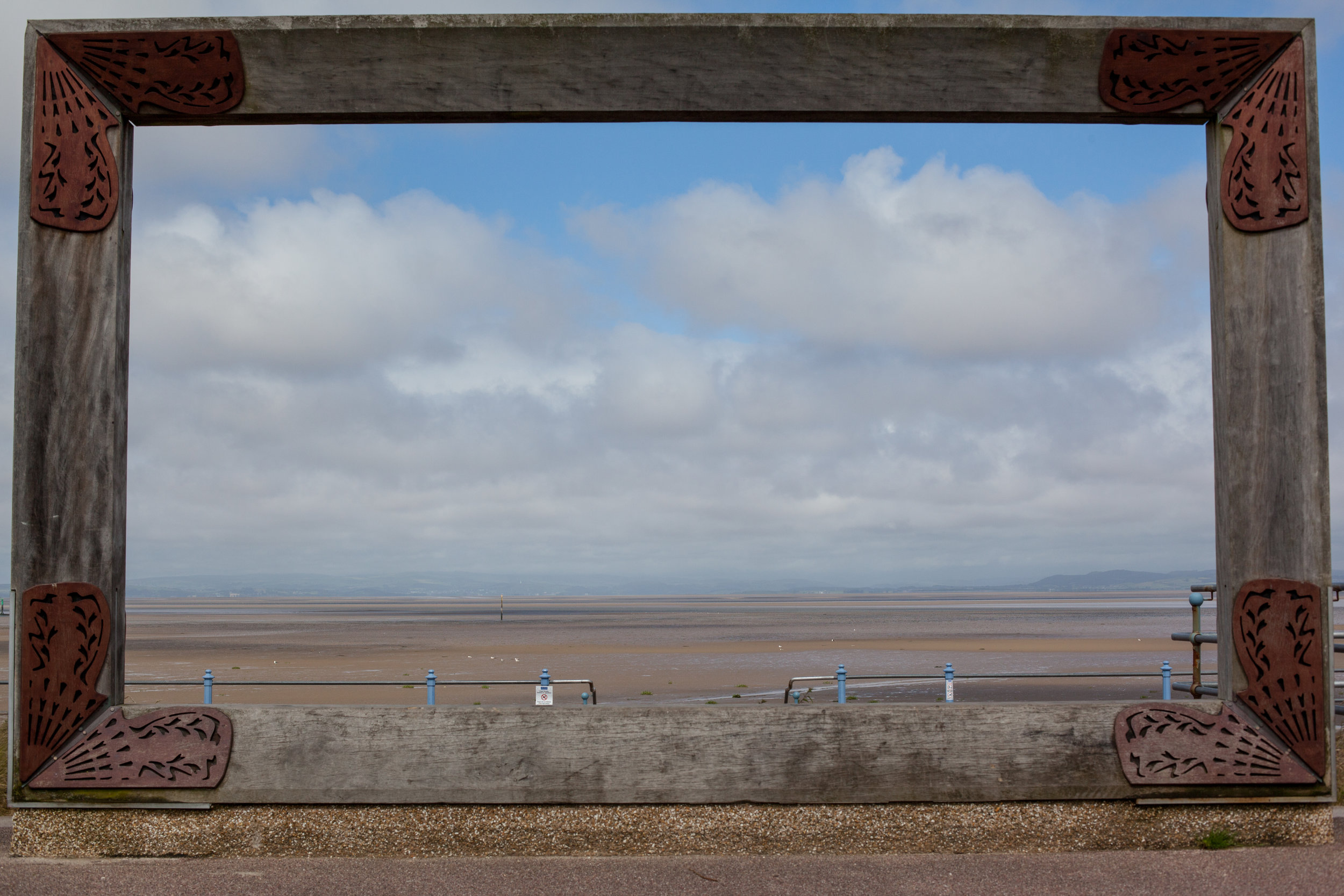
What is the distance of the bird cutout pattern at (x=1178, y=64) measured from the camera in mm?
5211

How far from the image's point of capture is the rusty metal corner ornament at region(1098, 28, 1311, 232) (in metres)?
5.21

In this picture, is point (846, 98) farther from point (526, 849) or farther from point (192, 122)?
point (526, 849)

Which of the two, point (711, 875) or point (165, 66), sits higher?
point (165, 66)

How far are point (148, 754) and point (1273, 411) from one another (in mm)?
6049

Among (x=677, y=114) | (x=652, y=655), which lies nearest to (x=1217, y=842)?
(x=677, y=114)

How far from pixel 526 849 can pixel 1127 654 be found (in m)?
40.1

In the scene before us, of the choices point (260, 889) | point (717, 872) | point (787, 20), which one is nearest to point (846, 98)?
point (787, 20)

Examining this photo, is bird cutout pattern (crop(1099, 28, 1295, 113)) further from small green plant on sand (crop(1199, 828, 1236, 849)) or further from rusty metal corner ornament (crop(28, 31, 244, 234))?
rusty metal corner ornament (crop(28, 31, 244, 234))

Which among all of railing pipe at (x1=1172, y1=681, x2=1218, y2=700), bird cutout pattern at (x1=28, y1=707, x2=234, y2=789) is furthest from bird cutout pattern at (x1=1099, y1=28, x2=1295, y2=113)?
bird cutout pattern at (x1=28, y1=707, x2=234, y2=789)

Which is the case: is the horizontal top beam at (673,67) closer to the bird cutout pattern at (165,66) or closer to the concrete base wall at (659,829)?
the bird cutout pattern at (165,66)

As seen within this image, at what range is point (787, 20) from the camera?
5273mm

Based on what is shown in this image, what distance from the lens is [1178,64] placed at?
17.2 feet

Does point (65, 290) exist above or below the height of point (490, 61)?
below

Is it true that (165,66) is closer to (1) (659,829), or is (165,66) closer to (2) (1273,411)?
(1) (659,829)
